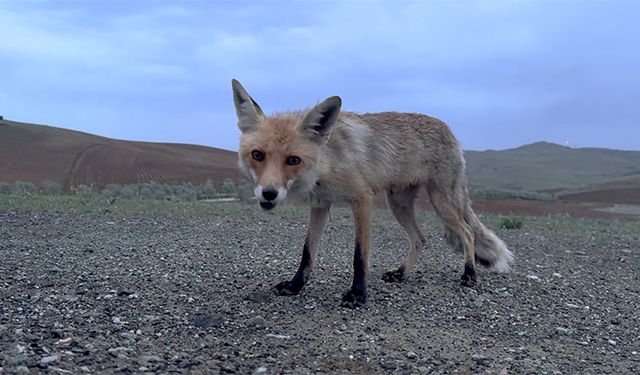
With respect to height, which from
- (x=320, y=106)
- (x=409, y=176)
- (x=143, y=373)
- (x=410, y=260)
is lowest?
(x=143, y=373)

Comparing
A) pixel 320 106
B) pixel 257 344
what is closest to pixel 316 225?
pixel 320 106

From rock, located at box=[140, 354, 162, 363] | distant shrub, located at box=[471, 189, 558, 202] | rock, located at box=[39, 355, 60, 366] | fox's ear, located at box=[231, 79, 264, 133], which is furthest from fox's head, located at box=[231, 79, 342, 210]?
distant shrub, located at box=[471, 189, 558, 202]

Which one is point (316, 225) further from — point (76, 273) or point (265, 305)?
point (76, 273)

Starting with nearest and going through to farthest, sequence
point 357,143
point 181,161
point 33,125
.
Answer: point 357,143 < point 181,161 < point 33,125

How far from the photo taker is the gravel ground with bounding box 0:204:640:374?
15.2ft

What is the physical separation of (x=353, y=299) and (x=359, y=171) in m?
1.11

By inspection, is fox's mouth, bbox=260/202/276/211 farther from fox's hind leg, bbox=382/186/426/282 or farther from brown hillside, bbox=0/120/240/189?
brown hillside, bbox=0/120/240/189

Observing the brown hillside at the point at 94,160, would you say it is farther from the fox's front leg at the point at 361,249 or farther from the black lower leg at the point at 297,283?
the fox's front leg at the point at 361,249

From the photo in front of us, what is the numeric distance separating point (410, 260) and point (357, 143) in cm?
168

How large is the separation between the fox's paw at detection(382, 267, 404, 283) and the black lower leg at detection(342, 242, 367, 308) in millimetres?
1126

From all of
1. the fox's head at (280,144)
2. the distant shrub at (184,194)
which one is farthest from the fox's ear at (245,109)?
the distant shrub at (184,194)

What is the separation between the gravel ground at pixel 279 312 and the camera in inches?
182

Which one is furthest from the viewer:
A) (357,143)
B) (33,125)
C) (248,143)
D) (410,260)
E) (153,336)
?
(33,125)

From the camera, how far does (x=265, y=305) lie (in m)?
5.93
